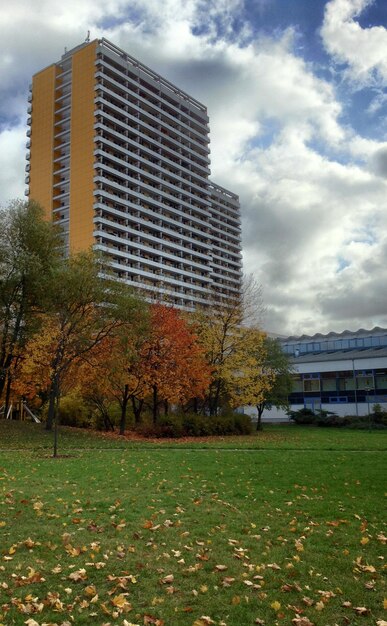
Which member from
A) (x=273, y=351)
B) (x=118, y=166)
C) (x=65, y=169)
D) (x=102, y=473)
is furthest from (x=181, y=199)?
(x=102, y=473)

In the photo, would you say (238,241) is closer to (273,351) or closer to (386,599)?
(273,351)

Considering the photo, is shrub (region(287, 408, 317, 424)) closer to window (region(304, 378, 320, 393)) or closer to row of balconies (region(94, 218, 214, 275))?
window (region(304, 378, 320, 393))

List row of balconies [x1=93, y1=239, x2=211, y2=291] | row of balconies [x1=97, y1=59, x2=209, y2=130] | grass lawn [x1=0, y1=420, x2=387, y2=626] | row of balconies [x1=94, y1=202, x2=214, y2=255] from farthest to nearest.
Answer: row of balconies [x1=97, y1=59, x2=209, y2=130] < row of balconies [x1=94, y1=202, x2=214, y2=255] < row of balconies [x1=93, y1=239, x2=211, y2=291] < grass lawn [x1=0, y1=420, x2=387, y2=626]

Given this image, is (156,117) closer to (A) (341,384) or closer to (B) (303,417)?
(A) (341,384)

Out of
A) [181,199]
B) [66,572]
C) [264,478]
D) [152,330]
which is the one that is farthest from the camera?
[181,199]

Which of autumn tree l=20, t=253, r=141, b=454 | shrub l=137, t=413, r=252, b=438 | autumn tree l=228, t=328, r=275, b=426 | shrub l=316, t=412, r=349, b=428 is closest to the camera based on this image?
autumn tree l=20, t=253, r=141, b=454

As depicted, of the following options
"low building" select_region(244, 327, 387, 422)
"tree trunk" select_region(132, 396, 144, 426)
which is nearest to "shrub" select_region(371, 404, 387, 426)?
"low building" select_region(244, 327, 387, 422)

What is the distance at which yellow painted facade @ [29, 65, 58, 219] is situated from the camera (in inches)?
4109

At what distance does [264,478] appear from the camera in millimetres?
13453

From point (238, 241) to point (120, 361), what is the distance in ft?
428

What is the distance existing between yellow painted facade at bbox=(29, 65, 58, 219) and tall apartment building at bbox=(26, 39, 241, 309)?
0.22 meters

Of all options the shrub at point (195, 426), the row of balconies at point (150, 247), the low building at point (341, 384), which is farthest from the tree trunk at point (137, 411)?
the row of balconies at point (150, 247)

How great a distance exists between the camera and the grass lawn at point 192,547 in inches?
210

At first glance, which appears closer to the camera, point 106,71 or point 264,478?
point 264,478
